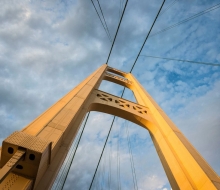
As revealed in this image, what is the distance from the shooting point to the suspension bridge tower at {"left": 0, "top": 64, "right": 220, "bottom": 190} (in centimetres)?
221

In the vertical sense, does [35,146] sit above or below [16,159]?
above

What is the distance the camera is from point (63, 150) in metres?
3.43

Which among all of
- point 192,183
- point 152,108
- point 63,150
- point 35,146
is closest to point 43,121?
point 63,150

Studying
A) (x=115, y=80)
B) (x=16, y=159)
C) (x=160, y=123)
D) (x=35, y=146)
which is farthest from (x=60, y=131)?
(x=115, y=80)

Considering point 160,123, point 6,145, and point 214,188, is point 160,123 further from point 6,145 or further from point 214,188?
point 6,145

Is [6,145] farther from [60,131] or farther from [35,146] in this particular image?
[60,131]

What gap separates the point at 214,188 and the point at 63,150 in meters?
2.88

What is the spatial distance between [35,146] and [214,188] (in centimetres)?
313

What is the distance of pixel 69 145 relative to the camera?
3.71 m

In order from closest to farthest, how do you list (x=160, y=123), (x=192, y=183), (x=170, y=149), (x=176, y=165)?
(x=192, y=183) < (x=176, y=165) < (x=170, y=149) < (x=160, y=123)

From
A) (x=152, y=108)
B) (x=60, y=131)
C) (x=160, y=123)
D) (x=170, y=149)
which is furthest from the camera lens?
(x=152, y=108)

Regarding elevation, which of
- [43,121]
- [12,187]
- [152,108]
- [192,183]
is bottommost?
[12,187]

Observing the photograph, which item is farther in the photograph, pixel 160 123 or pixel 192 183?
pixel 160 123

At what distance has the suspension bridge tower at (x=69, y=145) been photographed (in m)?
2.21
